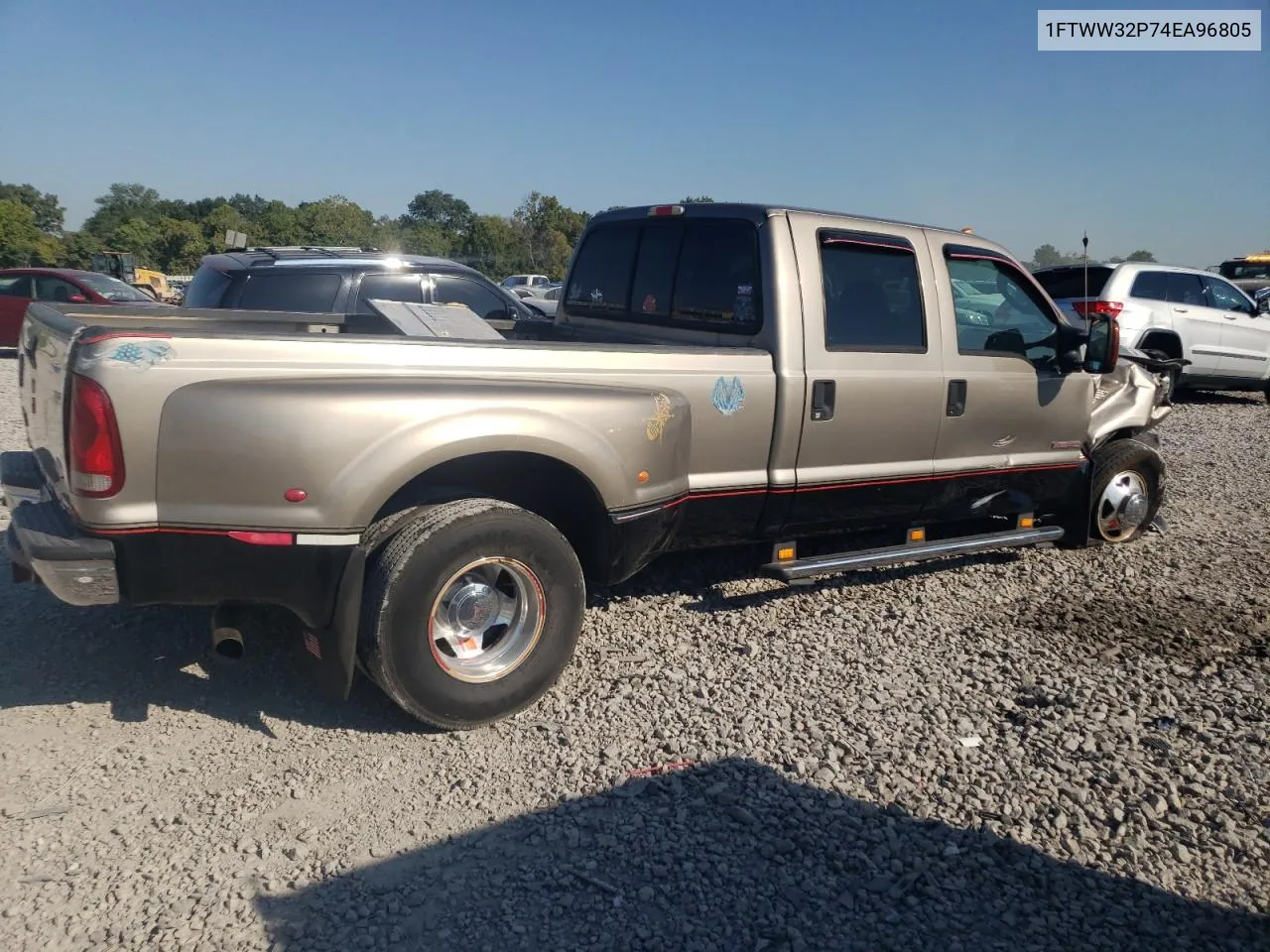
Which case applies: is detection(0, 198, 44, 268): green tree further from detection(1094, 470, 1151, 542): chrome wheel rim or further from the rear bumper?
detection(1094, 470, 1151, 542): chrome wheel rim

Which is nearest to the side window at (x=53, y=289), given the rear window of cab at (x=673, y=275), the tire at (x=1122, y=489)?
the rear window of cab at (x=673, y=275)

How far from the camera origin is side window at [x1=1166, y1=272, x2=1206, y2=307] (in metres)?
12.3

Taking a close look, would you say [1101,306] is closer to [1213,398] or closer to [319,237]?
[1213,398]

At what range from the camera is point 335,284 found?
836cm

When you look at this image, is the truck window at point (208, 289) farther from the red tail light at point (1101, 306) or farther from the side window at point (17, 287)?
the side window at point (17, 287)

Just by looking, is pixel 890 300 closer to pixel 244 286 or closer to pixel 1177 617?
pixel 1177 617

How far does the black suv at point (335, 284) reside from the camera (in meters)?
8.21

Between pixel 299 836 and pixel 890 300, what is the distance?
141 inches

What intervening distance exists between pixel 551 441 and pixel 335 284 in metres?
5.52

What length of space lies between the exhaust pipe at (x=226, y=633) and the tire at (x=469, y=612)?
1.38ft

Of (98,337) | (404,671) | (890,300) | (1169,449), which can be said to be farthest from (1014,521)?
(1169,449)

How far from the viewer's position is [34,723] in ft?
11.7

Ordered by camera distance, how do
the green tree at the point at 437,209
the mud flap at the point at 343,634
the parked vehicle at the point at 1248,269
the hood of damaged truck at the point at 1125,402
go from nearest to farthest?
the mud flap at the point at 343,634
the hood of damaged truck at the point at 1125,402
the parked vehicle at the point at 1248,269
the green tree at the point at 437,209

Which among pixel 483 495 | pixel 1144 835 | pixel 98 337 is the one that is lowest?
pixel 1144 835
